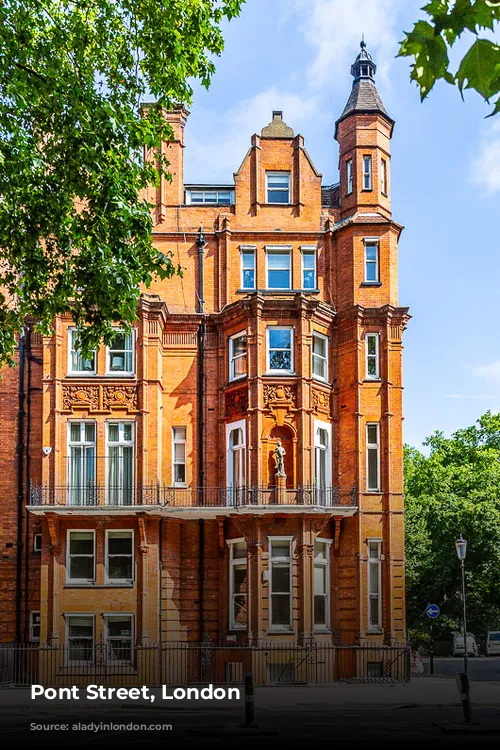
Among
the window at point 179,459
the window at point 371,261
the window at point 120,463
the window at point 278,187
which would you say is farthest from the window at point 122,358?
the window at point 371,261

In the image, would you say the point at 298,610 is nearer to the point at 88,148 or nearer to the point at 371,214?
the point at 371,214

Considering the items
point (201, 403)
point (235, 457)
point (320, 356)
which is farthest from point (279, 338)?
point (235, 457)

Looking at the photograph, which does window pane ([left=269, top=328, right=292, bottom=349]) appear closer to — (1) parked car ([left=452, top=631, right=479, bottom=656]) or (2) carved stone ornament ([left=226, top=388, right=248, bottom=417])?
(2) carved stone ornament ([left=226, top=388, right=248, bottom=417])

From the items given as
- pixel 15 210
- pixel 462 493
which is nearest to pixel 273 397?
pixel 15 210

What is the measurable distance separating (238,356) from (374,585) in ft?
27.8

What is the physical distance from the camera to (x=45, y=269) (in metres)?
19.8

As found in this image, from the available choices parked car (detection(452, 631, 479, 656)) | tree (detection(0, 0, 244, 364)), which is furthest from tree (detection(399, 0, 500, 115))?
parked car (detection(452, 631, 479, 656))

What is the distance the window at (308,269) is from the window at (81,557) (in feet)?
35.7

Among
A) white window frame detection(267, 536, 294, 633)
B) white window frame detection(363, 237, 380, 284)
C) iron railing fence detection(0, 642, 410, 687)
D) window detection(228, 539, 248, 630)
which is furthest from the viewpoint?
white window frame detection(363, 237, 380, 284)

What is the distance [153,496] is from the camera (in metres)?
32.8

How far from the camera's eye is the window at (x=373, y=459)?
34312 millimetres

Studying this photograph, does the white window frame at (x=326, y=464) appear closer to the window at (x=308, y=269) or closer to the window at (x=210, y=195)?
the window at (x=308, y=269)

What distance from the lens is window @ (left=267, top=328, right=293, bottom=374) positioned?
34031 mm

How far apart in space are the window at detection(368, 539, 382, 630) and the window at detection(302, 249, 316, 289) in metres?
8.75
